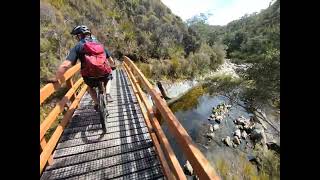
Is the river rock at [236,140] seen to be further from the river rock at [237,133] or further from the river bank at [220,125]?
the river rock at [237,133]

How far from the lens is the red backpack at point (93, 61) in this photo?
13.7 feet

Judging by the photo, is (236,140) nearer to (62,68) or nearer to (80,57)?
(80,57)

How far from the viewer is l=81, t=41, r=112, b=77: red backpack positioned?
13.7 feet

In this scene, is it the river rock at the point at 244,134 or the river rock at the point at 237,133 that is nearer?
the river rock at the point at 237,133

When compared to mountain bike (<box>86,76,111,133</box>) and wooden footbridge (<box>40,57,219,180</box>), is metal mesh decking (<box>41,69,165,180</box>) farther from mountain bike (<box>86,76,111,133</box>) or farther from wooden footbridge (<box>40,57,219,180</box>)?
mountain bike (<box>86,76,111,133</box>)

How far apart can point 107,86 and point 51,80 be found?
1.41 meters

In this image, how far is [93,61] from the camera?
426cm

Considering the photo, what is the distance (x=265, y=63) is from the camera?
10.3 meters

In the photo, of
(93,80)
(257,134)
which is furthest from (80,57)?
(257,134)

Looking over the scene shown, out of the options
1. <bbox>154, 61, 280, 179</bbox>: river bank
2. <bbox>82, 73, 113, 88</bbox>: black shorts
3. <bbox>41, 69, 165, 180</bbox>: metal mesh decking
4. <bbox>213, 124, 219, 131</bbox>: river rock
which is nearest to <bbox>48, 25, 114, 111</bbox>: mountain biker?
<bbox>82, 73, 113, 88</bbox>: black shorts

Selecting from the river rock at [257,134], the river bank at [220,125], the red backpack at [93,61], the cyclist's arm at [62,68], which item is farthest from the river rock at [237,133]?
the cyclist's arm at [62,68]

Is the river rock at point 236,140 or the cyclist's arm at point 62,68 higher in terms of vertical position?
the cyclist's arm at point 62,68
